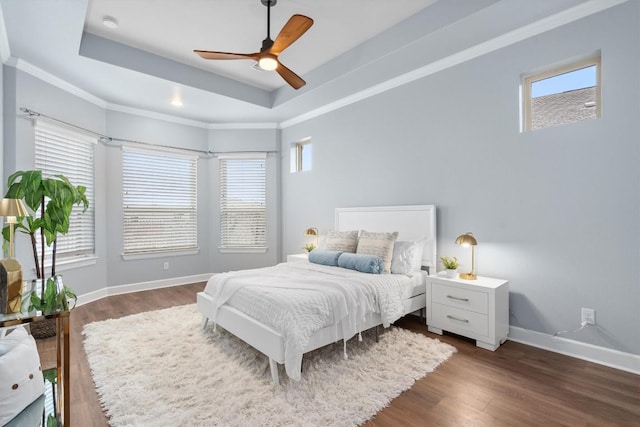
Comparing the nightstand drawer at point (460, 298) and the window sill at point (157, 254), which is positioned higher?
the window sill at point (157, 254)

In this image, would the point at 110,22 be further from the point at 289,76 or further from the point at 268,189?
the point at 268,189

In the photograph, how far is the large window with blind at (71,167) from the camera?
3.70m

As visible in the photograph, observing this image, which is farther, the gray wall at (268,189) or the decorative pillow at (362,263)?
the gray wall at (268,189)

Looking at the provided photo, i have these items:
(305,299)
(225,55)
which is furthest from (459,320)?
(225,55)

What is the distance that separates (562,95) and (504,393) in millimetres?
2574

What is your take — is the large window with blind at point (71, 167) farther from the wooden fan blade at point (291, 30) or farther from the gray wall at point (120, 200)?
the wooden fan blade at point (291, 30)

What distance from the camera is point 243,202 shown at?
5730 mm

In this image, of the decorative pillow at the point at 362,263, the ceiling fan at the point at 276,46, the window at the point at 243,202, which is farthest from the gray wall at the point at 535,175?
the window at the point at 243,202

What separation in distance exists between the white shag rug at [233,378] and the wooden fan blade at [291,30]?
2614 mm

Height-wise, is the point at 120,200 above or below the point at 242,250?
above

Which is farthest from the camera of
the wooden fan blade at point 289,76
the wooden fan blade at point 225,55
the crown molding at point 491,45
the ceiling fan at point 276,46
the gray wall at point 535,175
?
the wooden fan blade at point 289,76

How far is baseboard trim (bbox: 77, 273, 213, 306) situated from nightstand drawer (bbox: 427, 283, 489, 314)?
13.7ft

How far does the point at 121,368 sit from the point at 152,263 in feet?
9.66

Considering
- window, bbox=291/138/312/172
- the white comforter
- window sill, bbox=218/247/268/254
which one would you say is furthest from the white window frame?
the white comforter
